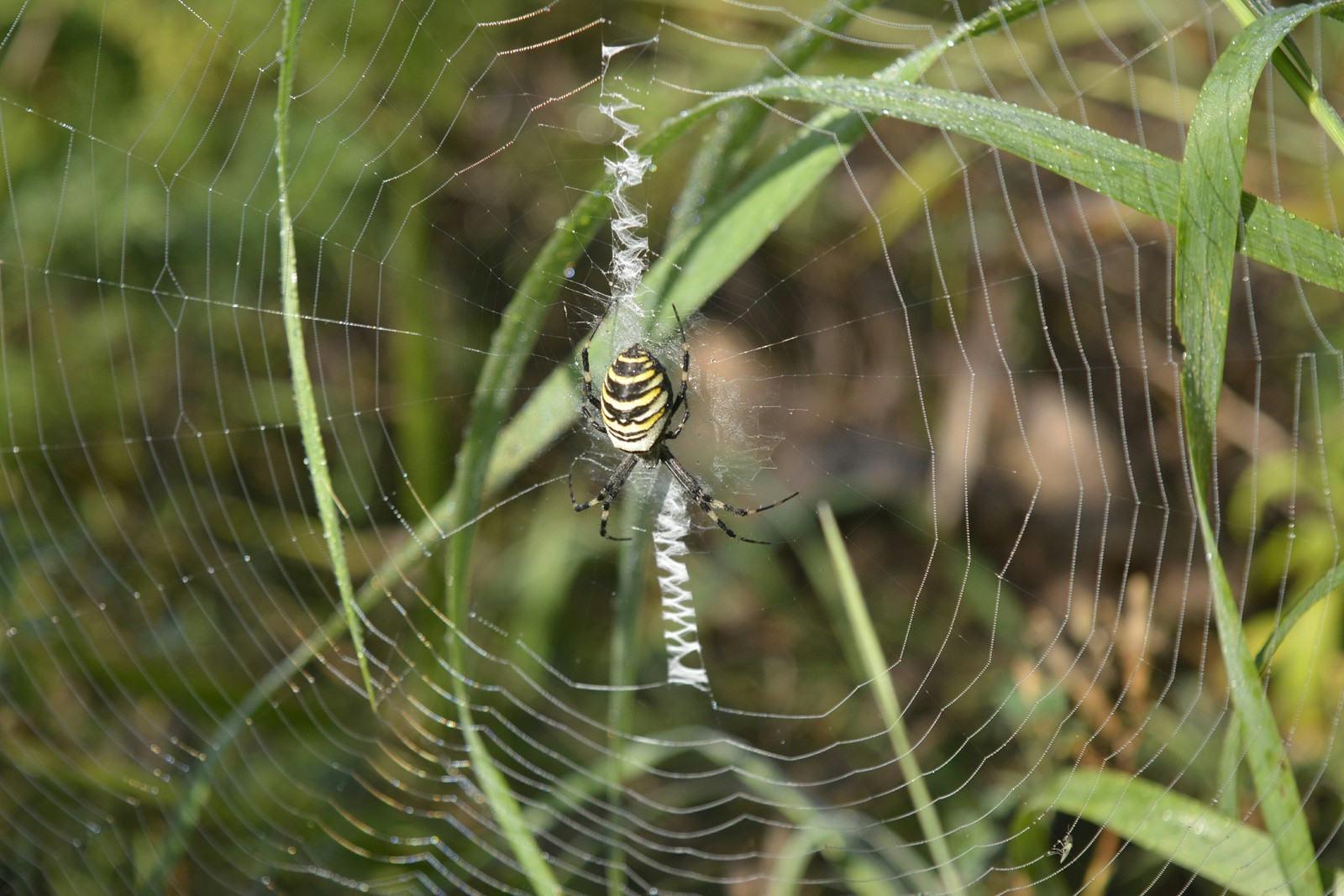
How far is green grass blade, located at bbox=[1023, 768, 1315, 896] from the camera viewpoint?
1688 millimetres

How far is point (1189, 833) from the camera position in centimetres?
173

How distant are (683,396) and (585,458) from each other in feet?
1.57

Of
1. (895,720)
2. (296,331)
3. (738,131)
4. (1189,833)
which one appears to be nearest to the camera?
(296,331)

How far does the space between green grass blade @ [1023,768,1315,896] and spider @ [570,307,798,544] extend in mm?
1204

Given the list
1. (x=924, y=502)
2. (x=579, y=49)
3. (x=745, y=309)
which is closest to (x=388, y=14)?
(x=579, y=49)

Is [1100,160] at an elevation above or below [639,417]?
above

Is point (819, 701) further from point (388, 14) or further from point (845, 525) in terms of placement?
point (388, 14)

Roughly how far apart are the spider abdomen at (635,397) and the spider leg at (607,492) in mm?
240

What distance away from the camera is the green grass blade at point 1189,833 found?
5.54ft

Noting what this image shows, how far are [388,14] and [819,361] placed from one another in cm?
192

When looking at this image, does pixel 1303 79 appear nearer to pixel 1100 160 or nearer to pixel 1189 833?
pixel 1100 160

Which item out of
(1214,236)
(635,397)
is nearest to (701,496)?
(635,397)

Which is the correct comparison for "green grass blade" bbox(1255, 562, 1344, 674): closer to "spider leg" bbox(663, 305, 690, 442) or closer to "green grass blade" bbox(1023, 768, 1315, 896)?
"green grass blade" bbox(1023, 768, 1315, 896)

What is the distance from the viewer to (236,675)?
2.91 meters
